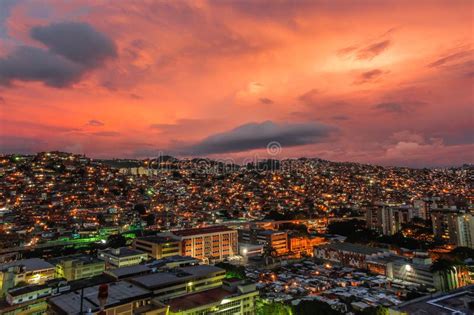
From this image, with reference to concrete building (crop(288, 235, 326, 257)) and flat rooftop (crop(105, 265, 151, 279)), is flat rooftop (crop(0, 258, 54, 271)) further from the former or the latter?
concrete building (crop(288, 235, 326, 257))

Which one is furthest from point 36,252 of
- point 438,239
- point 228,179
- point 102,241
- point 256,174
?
point 256,174

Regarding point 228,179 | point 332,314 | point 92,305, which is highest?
point 228,179

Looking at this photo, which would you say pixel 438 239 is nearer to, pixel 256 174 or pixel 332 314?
pixel 332 314

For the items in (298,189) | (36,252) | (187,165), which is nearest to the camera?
(36,252)

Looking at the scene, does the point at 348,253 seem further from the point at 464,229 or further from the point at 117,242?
the point at 117,242

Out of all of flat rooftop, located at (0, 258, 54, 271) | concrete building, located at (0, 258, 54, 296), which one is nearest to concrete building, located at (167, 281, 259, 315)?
concrete building, located at (0, 258, 54, 296)

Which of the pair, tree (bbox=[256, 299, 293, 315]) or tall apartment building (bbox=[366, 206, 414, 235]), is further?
tall apartment building (bbox=[366, 206, 414, 235])
